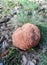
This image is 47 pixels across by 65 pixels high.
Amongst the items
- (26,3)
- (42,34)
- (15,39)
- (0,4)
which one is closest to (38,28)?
(42,34)

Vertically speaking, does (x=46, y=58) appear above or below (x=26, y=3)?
below

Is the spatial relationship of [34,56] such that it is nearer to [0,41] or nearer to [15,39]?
[15,39]

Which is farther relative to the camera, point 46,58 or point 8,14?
point 8,14

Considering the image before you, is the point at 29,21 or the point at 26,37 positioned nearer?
the point at 26,37

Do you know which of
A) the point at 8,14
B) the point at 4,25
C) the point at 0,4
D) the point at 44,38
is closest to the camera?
the point at 44,38

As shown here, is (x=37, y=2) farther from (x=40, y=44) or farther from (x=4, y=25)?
(x=40, y=44)

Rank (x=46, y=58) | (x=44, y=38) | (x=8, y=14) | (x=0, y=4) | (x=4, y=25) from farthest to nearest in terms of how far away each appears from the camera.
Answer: (x=0, y=4)
(x=8, y=14)
(x=4, y=25)
(x=44, y=38)
(x=46, y=58)
